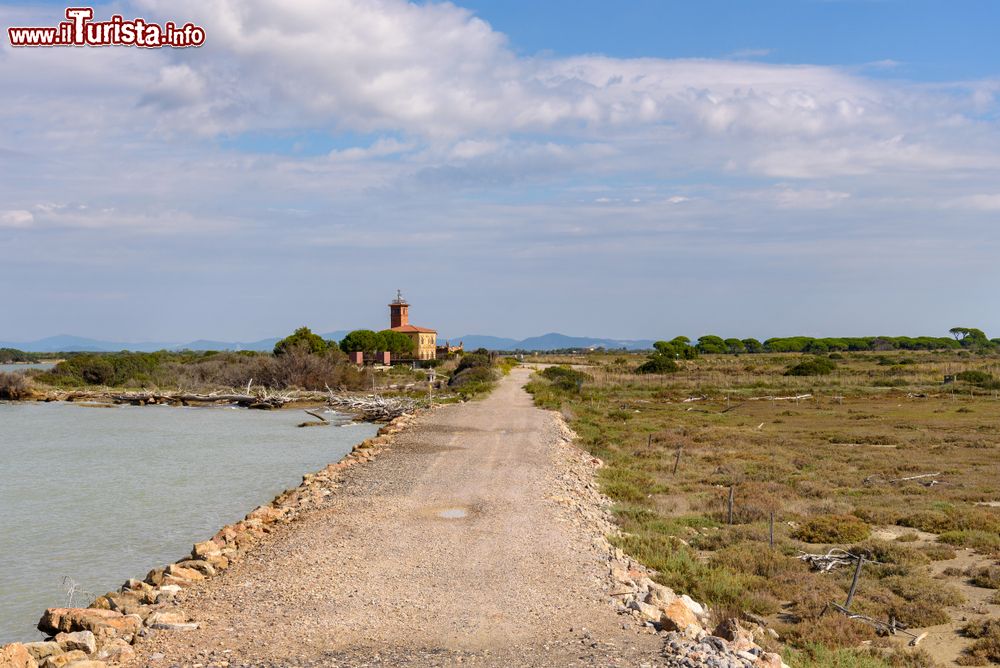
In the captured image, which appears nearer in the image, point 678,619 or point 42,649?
point 42,649

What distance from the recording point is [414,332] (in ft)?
275

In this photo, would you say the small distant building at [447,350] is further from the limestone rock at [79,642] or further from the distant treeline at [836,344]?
the limestone rock at [79,642]

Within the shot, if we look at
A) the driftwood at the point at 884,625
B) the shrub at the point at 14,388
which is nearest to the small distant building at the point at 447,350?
the shrub at the point at 14,388

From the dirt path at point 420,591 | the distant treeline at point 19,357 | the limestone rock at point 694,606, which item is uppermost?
the distant treeline at point 19,357

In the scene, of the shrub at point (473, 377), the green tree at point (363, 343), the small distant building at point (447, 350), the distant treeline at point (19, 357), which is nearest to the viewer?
the shrub at point (473, 377)

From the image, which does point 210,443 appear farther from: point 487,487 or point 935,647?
point 935,647

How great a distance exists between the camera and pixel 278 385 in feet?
171

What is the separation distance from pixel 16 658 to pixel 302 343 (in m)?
51.1

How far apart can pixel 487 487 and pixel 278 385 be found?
39.5 m

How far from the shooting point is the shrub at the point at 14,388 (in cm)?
4944

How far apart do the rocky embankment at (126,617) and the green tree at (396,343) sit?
67.6m

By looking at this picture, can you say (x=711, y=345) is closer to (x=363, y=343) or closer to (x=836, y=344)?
(x=836, y=344)

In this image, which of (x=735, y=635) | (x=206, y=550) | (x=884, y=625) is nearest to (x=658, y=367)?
(x=884, y=625)

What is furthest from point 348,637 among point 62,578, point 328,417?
point 328,417
